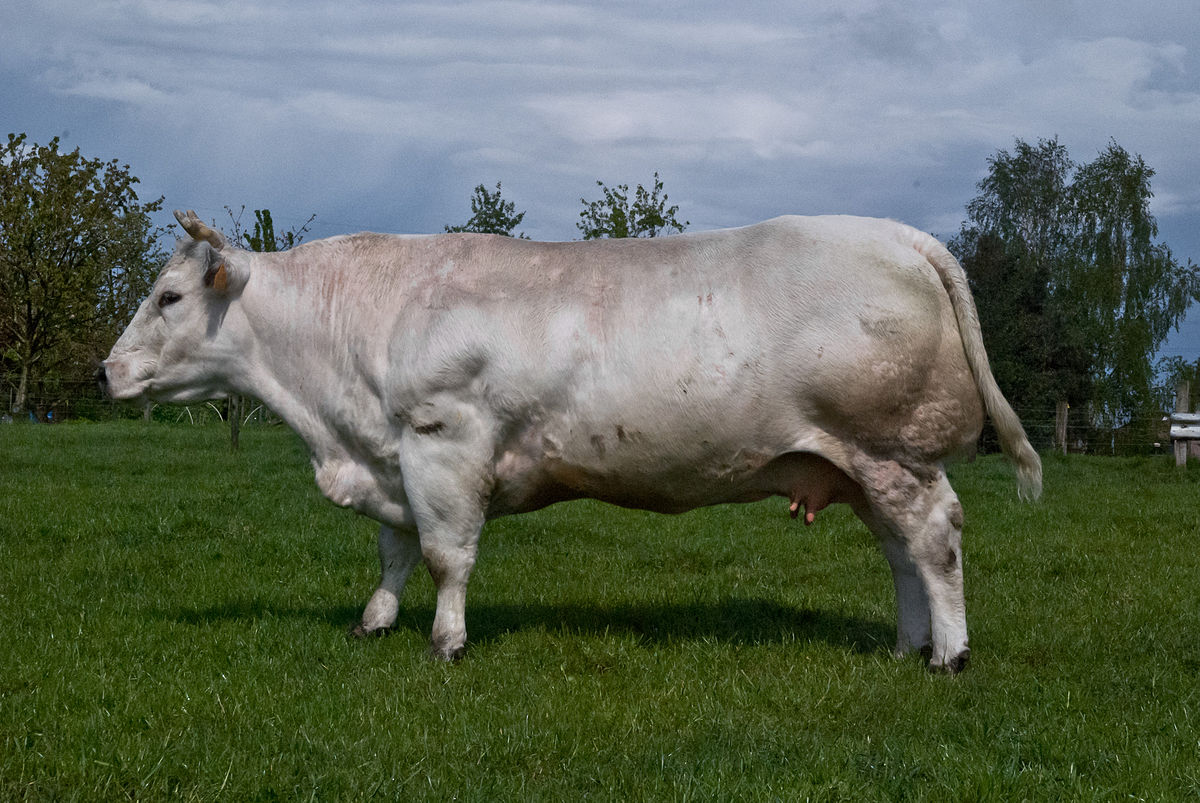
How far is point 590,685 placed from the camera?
5266 mm

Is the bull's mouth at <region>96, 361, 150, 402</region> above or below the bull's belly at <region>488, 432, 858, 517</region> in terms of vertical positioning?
above

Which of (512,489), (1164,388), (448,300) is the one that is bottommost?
(1164,388)

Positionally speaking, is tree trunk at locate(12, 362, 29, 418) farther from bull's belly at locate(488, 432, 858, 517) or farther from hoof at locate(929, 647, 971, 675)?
hoof at locate(929, 647, 971, 675)

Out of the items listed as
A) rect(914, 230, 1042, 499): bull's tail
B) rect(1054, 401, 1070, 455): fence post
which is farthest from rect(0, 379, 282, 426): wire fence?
rect(914, 230, 1042, 499): bull's tail

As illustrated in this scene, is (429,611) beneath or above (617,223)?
beneath

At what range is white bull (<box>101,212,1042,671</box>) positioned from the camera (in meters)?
5.44

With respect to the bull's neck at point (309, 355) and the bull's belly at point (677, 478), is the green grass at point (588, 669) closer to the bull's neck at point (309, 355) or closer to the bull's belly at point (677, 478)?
the bull's belly at point (677, 478)

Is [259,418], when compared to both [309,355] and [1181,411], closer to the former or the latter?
[1181,411]

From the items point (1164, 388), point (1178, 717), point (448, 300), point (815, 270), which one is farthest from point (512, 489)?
point (1164, 388)

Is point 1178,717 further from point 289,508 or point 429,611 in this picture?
point 289,508

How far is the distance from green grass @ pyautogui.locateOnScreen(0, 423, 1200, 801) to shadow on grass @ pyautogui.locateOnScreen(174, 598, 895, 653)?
3cm

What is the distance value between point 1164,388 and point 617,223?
26222mm

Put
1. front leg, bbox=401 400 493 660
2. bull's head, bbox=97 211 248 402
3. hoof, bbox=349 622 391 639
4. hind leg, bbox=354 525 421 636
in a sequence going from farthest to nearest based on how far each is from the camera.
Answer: bull's head, bbox=97 211 248 402
hind leg, bbox=354 525 421 636
hoof, bbox=349 622 391 639
front leg, bbox=401 400 493 660

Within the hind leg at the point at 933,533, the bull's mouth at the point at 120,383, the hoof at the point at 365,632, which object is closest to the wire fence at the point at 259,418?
the bull's mouth at the point at 120,383
